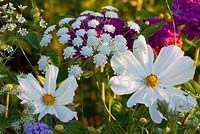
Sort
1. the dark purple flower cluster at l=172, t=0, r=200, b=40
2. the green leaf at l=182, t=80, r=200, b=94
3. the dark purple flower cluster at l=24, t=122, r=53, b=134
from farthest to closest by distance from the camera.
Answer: the dark purple flower cluster at l=172, t=0, r=200, b=40 → the green leaf at l=182, t=80, r=200, b=94 → the dark purple flower cluster at l=24, t=122, r=53, b=134

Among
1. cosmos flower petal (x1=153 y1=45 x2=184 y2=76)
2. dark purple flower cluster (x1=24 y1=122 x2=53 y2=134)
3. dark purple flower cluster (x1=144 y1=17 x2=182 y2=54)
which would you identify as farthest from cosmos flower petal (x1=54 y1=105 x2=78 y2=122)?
dark purple flower cluster (x1=144 y1=17 x2=182 y2=54)

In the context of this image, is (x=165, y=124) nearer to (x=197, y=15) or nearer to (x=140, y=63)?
(x=140, y=63)

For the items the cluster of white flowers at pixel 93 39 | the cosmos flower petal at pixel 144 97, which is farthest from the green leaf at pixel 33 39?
the cosmos flower petal at pixel 144 97

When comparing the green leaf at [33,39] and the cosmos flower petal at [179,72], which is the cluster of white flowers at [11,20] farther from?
the cosmos flower petal at [179,72]

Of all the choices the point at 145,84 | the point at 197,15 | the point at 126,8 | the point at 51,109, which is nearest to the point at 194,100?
the point at 145,84

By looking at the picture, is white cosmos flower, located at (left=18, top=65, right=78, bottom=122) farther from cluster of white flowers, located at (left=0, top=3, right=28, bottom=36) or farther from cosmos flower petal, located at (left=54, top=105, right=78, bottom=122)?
cluster of white flowers, located at (left=0, top=3, right=28, bottom=36)

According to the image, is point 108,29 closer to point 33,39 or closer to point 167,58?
point 167,58

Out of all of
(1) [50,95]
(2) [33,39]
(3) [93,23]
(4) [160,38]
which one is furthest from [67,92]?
(4) [160,38]
